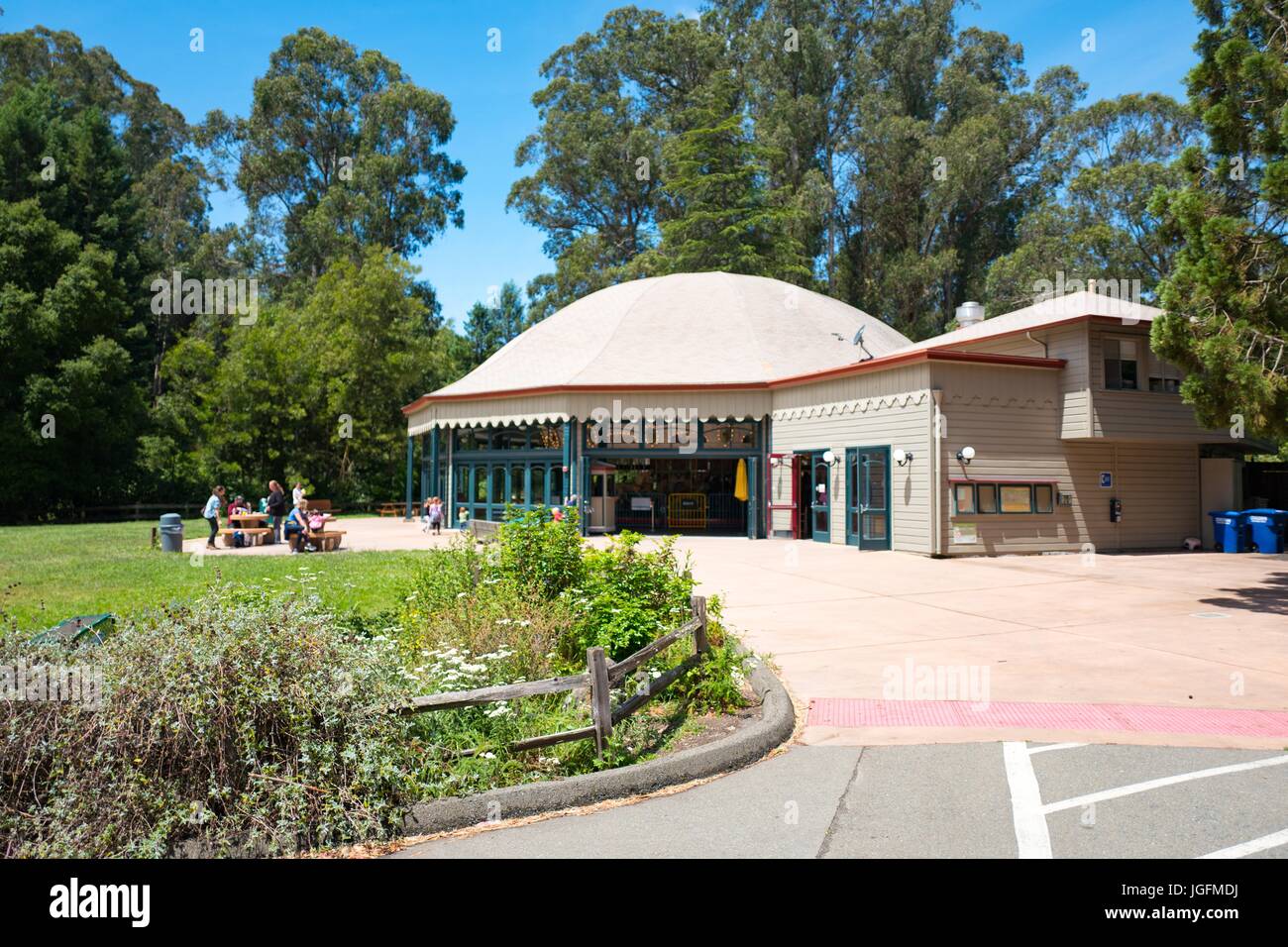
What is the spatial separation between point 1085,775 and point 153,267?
52234 mm

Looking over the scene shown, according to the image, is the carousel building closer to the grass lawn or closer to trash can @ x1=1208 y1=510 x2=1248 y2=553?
trash can @ x1=1208 y1=510 x2=1248 y2=553

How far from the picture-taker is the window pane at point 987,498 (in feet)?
67.6

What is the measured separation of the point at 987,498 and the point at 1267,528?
7.66m

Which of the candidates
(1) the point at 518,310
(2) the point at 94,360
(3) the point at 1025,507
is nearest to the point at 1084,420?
(3) the point at 1025,507

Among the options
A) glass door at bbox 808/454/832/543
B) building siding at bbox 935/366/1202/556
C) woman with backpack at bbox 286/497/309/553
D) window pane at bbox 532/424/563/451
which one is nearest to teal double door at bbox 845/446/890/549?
glass door at bbox 808/454/832/543

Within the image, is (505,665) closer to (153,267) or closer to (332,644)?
(332,644)

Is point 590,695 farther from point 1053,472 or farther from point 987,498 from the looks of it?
point 1053,472

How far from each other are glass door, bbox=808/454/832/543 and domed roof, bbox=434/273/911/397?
3770 millimetres

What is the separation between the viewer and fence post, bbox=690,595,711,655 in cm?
762

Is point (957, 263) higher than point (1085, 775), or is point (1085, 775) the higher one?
point (957, 263)

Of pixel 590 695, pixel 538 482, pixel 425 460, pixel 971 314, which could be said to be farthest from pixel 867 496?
pixel 425 460

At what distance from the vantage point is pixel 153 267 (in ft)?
153

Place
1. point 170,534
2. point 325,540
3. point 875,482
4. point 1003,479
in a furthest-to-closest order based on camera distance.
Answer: point 875,482, point 325,540, point 1003,479, point 170,534

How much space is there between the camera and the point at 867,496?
22094 millimetres
